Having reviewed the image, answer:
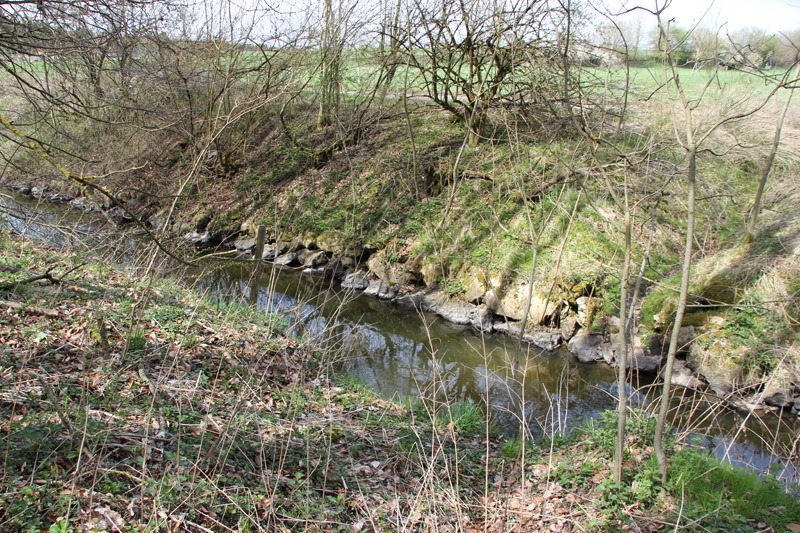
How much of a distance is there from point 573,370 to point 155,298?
20.6 ft

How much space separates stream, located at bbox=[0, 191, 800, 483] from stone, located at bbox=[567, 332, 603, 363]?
14 centimetres

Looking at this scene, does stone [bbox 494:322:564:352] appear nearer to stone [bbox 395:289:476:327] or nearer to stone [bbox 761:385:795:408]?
stone [bbox 395:289:476:327]

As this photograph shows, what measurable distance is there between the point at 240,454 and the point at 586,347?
6214mm

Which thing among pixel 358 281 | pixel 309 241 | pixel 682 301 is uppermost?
pixel 682 301

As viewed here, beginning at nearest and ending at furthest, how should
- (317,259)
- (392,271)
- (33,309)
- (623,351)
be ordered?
(623,351)
(33,309)
(392,271)
(317,259)

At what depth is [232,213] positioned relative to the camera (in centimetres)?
1375

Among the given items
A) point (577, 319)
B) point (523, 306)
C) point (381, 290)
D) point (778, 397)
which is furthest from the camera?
point (381, 290)

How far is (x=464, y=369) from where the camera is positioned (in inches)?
295

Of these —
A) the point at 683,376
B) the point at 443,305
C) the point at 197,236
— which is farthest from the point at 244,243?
the point at 683,376

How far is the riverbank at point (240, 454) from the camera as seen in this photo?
2707mm

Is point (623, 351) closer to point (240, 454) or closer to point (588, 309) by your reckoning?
point (240, 454)

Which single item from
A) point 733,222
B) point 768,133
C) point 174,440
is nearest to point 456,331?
point 733,222

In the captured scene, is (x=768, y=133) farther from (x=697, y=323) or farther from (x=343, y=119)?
(x=343, y=119)

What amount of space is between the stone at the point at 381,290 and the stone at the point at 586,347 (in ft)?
12.9
